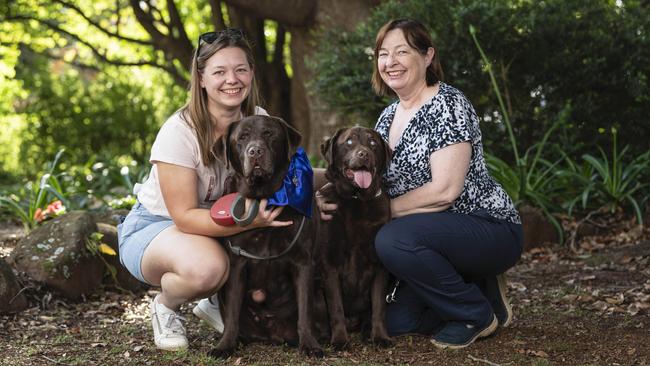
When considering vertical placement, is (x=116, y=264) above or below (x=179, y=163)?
below

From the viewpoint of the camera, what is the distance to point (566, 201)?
6.80 m

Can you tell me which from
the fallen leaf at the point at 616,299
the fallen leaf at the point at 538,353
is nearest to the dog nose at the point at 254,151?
the fallen leaf at the point at 538,353

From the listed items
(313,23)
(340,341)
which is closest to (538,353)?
(340,341)

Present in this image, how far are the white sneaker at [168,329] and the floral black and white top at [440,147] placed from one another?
1334 mm

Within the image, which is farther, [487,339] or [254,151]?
[487,339]

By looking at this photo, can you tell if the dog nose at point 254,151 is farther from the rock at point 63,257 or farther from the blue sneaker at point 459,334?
the rock at point 63,257

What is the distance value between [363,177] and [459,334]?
913 mm

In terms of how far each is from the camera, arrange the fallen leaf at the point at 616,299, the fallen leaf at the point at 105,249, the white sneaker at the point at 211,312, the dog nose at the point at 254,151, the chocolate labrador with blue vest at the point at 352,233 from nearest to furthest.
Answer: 1. the dog nose at the point at 254,151
2. the chocolate labrador with blue vest at the point at 352,233
3. the white sneaker at the point at 211,312
4. the fallen leaf at the point at 616,299
5. the fallen leaf at the point at 105,249

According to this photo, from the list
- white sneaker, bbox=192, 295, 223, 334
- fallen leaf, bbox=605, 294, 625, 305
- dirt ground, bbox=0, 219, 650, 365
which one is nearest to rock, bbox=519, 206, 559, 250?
dirt ground, bbox=0, 219, 650, 365

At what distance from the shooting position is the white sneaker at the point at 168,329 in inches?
153

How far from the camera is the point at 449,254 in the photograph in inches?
152

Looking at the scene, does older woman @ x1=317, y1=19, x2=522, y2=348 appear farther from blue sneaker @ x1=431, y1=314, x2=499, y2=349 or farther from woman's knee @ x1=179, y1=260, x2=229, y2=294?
woman's knee @ x1=179, y1=260, x2=229, y2=294

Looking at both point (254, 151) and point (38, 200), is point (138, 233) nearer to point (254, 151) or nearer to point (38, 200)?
point (254, 151)

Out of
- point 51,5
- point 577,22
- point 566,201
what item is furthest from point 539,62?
point 51,5
